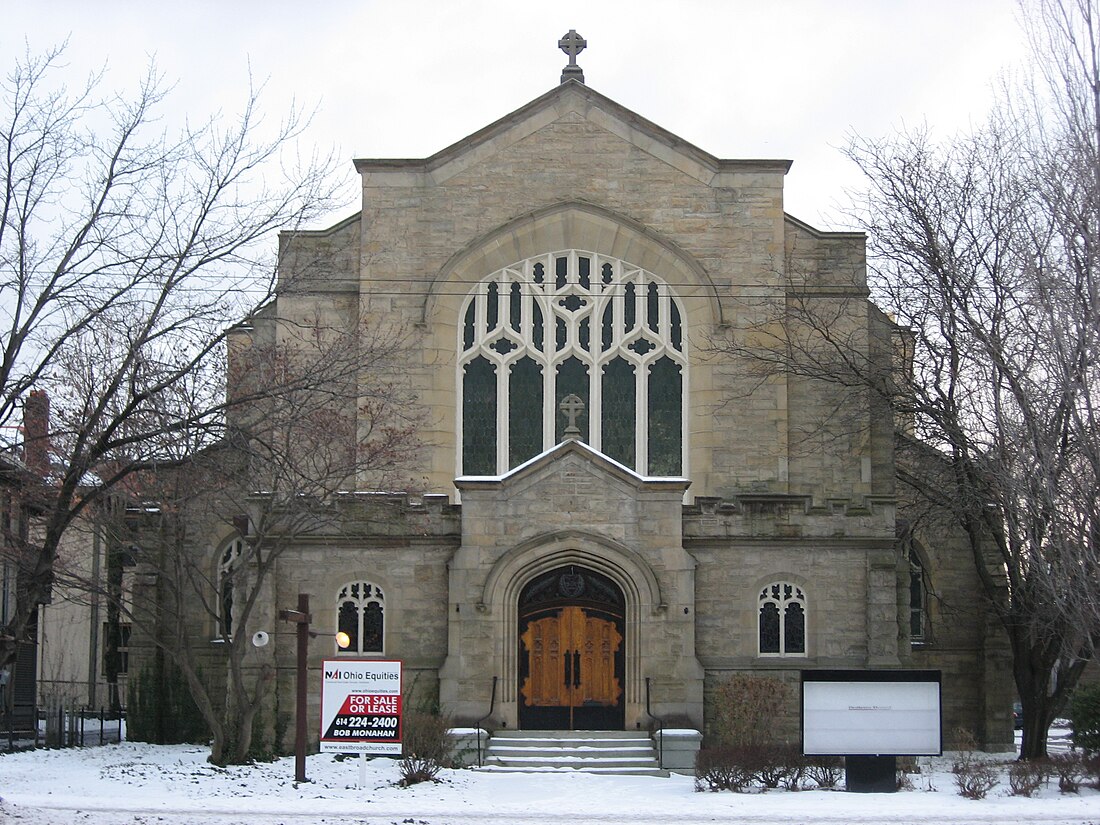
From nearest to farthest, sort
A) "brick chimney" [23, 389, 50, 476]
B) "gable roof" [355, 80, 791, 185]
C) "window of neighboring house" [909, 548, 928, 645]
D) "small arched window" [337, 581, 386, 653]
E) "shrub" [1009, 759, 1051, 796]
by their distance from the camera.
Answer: "brick chimney" [23, 389, 50, 476], "shrub" [1009, 759, 1051, 796], "small arched window" [337, 581, 386, 653], "gable roof" [355, 80, 791, 185], "window of neighboring house" [909, 548, 928, 645]

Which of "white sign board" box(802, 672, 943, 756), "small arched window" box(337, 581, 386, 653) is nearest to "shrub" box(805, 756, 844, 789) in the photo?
"white sign board" box(802, 672, 943, 756)

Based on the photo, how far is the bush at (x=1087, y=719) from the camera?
24281 mm

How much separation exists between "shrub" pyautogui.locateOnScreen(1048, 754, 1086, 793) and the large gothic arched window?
987 centimetres

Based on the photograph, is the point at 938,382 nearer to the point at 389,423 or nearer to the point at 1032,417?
the point at 1032,417

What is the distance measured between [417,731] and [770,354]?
35.0 ft

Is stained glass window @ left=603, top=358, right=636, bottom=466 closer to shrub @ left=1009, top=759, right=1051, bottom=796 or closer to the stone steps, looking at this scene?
the stone steps

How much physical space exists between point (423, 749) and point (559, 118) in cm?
1341

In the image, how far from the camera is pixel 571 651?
84.8ft

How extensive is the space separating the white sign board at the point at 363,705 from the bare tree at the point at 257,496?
2.47m

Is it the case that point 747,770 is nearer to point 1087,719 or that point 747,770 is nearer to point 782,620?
point 782,620

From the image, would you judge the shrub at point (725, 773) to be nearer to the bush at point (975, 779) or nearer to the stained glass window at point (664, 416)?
the bush at point (975, 779)

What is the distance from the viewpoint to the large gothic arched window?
95.7 ft

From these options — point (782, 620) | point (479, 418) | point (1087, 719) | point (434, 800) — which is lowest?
point (434, 800)

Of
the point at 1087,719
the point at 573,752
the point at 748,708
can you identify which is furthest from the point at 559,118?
the point at 1087,719
